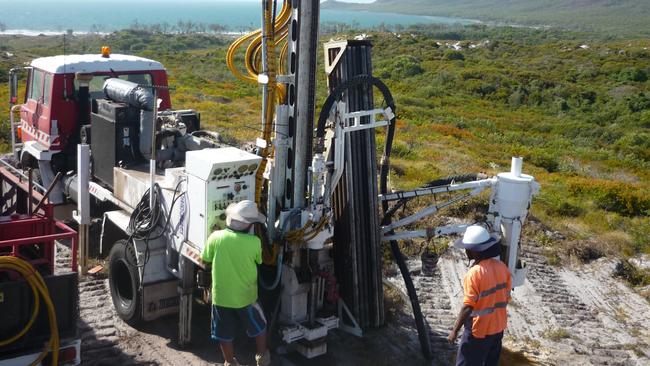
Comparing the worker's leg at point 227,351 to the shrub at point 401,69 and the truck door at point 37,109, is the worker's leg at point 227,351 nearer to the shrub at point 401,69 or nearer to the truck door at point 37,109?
the truck door at point 37,109

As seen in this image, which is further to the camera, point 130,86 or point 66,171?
point 66,171

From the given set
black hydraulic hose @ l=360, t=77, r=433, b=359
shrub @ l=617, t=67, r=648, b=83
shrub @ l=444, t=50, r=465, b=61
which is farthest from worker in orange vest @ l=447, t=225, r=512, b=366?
shrub @ l=444, t=50, r=465, b=61

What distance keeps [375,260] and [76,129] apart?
528cm

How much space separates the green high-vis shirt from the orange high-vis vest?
6.16 ft

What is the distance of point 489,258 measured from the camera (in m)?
6.02

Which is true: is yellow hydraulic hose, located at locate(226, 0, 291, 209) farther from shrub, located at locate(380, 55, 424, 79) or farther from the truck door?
shrub, located at locate(380, 55, 424, 79)

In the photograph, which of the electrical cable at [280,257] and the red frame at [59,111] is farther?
the red frame at [59,111]

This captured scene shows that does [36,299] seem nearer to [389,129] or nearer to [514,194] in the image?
[389,129]

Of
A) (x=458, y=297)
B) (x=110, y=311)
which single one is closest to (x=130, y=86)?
(x=110, y=311)

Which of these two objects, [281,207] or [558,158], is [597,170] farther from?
[281,207]

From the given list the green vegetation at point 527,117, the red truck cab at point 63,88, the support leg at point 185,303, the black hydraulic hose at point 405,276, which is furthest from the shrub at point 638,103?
the support leg at point 185,303

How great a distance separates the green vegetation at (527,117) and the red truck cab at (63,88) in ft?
6.64

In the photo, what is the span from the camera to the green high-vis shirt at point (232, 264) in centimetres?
621

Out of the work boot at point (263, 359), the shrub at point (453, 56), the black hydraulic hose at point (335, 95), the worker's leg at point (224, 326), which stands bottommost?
the work boot at point (263, 359)
